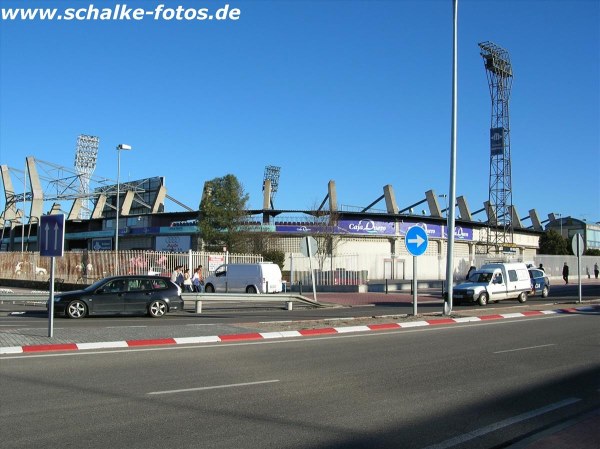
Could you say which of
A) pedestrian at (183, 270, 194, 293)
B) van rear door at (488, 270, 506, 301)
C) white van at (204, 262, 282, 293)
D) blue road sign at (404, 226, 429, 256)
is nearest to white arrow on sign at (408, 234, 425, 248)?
blue road sign at (404, 226, 429, 256)

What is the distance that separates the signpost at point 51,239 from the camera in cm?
1314

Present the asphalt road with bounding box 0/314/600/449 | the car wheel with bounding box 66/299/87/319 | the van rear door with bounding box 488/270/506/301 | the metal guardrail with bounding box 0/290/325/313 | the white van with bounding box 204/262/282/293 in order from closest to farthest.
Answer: the asphalt road with bounding box 0/314/600/449 < the car wheel with bounding box 66/299/87/319 < the metal guardrail with bounding box 0/290/325/313 < the van rear door with bounding box 488/270/506/301 < the white van with bounding box 204/262/282/293

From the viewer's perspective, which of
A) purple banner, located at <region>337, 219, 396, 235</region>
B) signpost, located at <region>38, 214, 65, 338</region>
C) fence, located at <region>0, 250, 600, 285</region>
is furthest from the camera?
purple banner, located at <region>337, 219, 396, 235</region>

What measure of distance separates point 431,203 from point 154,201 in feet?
131

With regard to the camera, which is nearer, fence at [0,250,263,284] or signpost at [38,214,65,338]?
signpost at [38,214,65,338]

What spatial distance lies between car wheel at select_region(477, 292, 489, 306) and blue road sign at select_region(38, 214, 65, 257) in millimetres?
19301

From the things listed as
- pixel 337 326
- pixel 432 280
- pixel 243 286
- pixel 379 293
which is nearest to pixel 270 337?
pixel 337 326

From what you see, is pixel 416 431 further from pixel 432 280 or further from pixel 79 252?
pixel 432 280

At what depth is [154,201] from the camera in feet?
276

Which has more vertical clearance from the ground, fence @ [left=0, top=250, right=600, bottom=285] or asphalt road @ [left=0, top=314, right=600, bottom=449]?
fence @ [left=0, top=250, right=600, bottom=285]

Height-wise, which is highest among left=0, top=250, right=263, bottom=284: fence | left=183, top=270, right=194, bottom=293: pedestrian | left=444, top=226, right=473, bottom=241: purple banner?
left=444, top=226, right=473, bottom=241: purple banner

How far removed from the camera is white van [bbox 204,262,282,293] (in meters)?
30.2

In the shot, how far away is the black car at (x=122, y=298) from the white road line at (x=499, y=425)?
48.5ft

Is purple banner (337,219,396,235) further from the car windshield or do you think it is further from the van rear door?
the van rear door
